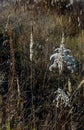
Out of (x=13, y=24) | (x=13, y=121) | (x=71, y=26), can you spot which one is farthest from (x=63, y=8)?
(x=13, y=121)

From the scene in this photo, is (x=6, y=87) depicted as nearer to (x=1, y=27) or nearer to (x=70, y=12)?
(x=1, y=27)

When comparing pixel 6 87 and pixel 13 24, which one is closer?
pixel 6 87

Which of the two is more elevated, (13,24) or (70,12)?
(70,12)

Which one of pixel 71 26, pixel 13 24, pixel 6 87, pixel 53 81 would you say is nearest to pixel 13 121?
pixel 6 87

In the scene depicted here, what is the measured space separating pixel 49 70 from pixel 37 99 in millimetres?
498

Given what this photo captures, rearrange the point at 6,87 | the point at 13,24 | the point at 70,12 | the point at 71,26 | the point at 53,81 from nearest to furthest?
the point at 6,87 < the point at 53,81 < the point at 13,24 < the point at 71,26 < the point at 70,12

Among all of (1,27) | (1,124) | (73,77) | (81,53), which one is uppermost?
(1,27)

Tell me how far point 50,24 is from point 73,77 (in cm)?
181

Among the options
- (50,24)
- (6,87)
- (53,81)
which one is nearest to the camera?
(6,87)

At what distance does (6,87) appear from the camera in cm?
365

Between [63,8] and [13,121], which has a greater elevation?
→ [63,8]

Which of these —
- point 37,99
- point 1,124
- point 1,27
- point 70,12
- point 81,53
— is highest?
point 70,12

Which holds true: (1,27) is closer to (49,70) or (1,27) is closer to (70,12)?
(49,70)

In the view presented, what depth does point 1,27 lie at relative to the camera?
191 inches
